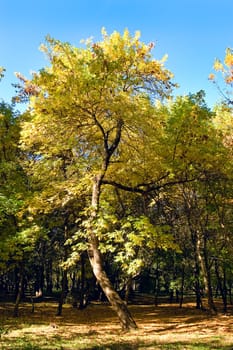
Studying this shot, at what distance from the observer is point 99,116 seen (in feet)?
44.4

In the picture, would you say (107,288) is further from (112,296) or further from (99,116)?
(99,116)

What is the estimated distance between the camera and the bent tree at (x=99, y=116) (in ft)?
39.8

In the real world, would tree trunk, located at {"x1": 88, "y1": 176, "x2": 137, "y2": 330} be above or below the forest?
below

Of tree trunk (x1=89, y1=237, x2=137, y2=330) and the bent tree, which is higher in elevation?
the bent tree

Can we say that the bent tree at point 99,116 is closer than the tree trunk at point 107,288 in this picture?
Yes

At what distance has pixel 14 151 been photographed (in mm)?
18484

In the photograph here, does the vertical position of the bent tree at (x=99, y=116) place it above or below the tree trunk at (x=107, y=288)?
above

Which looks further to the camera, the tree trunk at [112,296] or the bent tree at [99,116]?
the tree trunk at [112,296]

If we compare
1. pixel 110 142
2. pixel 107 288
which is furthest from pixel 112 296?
pixel 110 142

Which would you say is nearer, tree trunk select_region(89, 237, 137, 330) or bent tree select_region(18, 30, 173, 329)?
bent tree select_region(18, 30, 173, 329)

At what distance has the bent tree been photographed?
477 inches

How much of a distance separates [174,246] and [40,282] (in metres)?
28.3

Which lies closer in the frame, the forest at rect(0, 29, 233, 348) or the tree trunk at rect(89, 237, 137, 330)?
the forest at rect(0, 29, 233, 348)

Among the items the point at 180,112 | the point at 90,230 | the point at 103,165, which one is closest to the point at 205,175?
the point at 180,112
